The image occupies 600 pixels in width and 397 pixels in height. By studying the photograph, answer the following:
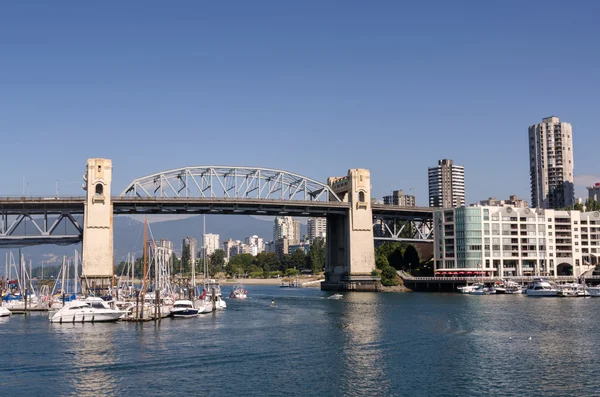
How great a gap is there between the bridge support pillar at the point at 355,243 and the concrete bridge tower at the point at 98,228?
47.5 meters

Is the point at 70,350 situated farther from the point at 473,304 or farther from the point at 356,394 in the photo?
the point at 473,304

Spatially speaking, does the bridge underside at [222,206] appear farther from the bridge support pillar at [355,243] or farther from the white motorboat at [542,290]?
the white motorboat at [542,290]

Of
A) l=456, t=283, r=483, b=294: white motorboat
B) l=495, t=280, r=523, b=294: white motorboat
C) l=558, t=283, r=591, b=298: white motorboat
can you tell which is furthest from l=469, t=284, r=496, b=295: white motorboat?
l=558, t=283, r=591, b=298: white motorboat

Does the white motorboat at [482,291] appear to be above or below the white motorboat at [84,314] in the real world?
below

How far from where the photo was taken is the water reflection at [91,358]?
41000mm

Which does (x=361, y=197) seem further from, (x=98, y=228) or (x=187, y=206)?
(x=98, y=228)

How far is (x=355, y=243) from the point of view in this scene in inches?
5694

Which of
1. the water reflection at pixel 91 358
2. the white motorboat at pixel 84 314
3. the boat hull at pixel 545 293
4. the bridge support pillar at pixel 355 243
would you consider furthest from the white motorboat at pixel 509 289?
the water reflection at pixel 91 358

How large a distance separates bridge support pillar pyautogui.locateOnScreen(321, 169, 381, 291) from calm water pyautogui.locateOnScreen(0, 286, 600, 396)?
201 ft

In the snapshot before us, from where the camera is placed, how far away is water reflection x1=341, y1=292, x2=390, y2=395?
41344mm

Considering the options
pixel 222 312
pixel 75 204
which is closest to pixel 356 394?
pixel 222 312

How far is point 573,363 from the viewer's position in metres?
48.6

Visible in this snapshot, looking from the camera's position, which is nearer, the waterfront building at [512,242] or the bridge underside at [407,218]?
the waterfront building at [512,242]

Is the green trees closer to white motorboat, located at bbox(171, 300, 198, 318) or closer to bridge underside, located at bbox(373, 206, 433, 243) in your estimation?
bridge underside, located at bbox(373, 206, 433, 243)
